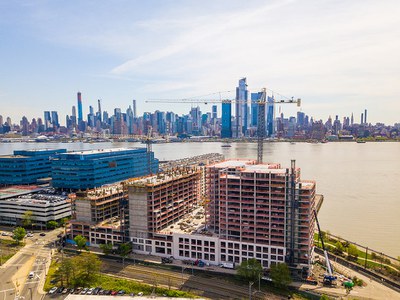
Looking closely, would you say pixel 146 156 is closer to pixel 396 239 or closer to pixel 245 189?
pixel 245 189

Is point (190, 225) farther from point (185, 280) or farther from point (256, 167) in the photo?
point (256, 167)

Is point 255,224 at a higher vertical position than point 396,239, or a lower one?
higher

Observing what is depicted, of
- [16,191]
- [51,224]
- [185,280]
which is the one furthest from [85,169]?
[185,280]

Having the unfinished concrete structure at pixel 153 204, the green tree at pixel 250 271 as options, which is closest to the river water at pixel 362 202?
the green tree at pixel 250 271

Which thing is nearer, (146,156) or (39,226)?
(39,226)

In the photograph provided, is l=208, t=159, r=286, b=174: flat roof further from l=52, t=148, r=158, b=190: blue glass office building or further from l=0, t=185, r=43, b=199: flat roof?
l=0, t=185, r=43, b=199: flat roof

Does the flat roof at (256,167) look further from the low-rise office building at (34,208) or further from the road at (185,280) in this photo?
the low-rise office building at (34,208)

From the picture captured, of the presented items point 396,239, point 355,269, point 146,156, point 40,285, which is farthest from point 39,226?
point 396,239

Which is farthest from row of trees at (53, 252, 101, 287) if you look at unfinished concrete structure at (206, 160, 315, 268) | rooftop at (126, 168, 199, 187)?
unfinished concrete structure at (206, 160, 315, 268)
